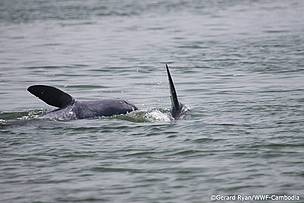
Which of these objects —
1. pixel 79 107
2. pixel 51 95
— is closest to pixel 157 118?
pixel 79 107

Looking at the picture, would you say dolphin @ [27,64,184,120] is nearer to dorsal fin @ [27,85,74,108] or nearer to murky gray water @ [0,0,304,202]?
dorsal fin @ [27,85,74,108]

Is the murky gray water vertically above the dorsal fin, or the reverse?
the dorsal fin

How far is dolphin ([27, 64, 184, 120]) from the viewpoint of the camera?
442 inches

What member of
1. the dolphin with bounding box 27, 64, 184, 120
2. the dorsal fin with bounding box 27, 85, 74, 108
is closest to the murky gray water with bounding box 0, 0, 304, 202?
the dolphin with bounding box 27, 64, 184, 120

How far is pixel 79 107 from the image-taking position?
462 inches

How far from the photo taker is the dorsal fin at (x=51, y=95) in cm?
1110

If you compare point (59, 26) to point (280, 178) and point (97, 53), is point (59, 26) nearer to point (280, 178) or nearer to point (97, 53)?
point (97, 53)

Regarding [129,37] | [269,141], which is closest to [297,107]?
[269,141]

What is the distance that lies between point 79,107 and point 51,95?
0.60 m

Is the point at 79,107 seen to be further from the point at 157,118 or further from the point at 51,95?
the point at 157,118

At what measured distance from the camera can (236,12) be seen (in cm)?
3469

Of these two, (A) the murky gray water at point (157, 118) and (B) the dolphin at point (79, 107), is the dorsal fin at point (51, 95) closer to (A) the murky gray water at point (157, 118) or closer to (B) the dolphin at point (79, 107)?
(B) the dolphin at point (79, 107)

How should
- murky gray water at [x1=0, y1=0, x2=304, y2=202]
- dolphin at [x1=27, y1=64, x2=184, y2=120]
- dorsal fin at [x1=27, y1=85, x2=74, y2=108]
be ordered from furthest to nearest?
dolphin at [x1=27, y1=64, x2=184, y2=120] → dorsal fin at [x1=27, y1=85, x2=74, y2=108] → murky gray water at [x1=0, y1=0, x2=304, y2=202]

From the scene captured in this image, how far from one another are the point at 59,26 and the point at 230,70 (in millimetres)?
14152
